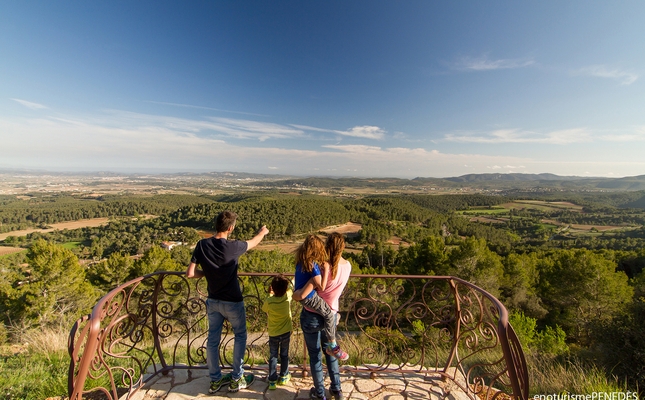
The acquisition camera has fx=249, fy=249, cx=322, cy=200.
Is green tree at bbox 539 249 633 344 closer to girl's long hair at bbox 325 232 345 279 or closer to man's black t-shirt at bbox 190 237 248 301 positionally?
girl's long hair at bbox 325 232 345 279

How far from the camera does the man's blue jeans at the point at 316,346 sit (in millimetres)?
2506

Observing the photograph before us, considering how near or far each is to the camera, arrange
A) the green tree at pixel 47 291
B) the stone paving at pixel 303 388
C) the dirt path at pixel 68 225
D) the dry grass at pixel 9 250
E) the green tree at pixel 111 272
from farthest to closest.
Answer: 1. the dirt path at pixel 68 225
2. the dry grass at pixel 9 250
3. the green tree at pixel 111 272
4. the green tree at pixel 47 291
5. the stone paving at pixel 303 388

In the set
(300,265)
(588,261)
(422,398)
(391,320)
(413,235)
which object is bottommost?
(413,235)

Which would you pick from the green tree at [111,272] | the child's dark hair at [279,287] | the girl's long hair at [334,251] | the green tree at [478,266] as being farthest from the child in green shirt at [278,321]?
the green tree at [111,272]

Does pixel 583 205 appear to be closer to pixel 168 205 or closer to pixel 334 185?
pixel 334 185

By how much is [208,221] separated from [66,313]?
50.2 m

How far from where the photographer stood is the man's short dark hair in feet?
8.47

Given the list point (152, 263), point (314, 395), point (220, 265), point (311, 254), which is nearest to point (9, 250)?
point (152, 263)

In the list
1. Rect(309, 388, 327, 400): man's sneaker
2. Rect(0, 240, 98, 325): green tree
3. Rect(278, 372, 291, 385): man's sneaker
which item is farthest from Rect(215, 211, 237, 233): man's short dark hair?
Rect(0, 240, 98, 325): green tree

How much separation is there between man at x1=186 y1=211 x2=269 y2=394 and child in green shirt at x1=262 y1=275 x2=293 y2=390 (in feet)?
0.99

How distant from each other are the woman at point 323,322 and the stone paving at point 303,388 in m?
0.29

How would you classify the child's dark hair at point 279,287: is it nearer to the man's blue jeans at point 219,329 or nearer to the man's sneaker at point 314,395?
the man's blue jeans at point 219,329

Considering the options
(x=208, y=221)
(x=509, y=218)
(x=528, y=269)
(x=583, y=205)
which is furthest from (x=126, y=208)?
(x=583, y=205)

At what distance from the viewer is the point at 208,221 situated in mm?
63312
